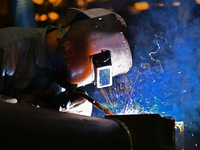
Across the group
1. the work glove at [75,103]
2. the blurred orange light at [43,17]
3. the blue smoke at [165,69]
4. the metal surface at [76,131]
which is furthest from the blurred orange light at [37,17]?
the metal surface at [76,131]

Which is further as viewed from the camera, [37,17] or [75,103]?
[37,17]

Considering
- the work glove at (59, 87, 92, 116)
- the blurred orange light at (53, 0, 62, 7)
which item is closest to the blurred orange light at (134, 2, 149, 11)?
the blurred orange light at (53, 0, 62, 7)

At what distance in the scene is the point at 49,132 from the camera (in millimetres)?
774

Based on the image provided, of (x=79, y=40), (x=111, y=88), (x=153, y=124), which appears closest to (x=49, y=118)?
(x=153, y=124)

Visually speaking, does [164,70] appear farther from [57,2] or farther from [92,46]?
[57,2]

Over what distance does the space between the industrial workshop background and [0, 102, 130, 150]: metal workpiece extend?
71.8 inches

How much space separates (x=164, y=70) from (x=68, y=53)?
126cm

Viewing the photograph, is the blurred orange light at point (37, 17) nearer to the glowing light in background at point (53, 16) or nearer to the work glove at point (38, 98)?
the glowing light in background at point (53, 16)

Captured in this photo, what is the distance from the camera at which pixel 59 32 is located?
2.26m

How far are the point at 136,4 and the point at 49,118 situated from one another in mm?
2660

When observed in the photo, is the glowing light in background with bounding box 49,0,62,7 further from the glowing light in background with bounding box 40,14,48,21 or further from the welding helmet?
the welding helmet

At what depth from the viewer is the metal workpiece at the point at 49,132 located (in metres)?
0.68

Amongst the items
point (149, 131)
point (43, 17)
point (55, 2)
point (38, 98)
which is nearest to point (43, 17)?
point (43, 17)

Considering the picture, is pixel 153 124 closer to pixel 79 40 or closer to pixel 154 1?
pixel 79 40
